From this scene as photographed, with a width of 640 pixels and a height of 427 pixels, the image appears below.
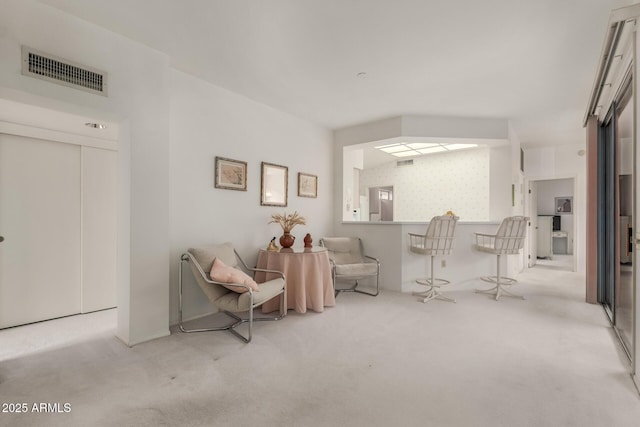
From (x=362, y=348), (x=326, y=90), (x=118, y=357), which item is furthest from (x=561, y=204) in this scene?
(x=118, y=357)

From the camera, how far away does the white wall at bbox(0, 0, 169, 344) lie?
7.79ft

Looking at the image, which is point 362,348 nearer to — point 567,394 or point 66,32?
point 567,394

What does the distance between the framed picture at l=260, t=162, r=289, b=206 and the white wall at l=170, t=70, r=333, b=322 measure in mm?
86

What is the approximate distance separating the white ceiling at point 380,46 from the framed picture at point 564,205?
646cm

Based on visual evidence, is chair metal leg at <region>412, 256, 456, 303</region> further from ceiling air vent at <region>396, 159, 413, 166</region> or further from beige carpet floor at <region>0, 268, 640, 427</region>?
ceiling air vent at <region>396, 159, 413, 166</region>

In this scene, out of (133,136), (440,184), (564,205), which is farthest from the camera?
(564,205)

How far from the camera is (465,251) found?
4984 mm

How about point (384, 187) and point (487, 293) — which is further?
point (384, 187)

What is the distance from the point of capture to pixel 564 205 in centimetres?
945

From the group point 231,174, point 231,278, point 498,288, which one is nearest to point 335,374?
point 231,278

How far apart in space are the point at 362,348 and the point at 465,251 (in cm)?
311

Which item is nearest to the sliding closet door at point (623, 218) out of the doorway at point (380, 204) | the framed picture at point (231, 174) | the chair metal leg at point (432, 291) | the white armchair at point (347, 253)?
the chair metal leg at point (432, 291)

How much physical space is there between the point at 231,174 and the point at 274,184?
0.76m

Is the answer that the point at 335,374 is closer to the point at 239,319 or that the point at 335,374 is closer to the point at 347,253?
the point at 239,319
